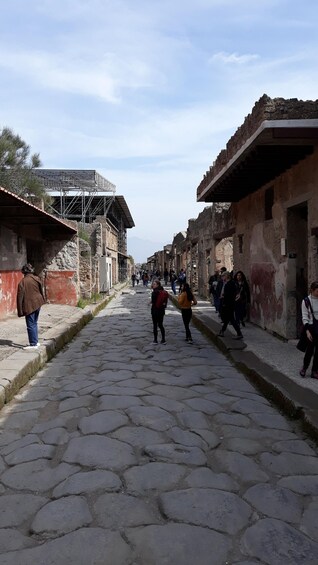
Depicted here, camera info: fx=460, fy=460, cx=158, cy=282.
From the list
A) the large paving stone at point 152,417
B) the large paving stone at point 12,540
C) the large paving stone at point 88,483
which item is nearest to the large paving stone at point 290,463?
the large paving stone at point 152,417

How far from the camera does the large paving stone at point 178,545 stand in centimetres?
226

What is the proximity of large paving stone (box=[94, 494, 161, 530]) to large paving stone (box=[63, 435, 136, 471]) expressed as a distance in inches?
16.9

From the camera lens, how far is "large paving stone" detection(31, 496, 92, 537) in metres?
2.54

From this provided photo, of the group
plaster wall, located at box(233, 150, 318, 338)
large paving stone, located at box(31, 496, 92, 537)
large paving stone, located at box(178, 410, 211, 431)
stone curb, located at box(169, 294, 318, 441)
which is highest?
plaster wall, located at box(233, 150, 318, 338)

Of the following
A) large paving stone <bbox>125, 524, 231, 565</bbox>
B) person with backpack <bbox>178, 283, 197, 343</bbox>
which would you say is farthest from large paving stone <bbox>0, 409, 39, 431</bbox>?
person with backpack <bbox>178, 283, 197, 343</bbox>

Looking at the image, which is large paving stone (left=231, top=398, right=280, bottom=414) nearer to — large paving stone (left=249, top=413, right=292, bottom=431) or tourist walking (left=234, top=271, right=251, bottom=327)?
large paving stone (left=249, top=413, right=292, bottom=431)

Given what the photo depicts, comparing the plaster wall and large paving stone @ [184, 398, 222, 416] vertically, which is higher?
the plaster wall

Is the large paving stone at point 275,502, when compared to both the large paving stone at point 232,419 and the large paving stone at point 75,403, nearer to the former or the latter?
the large paving stone at point 232,419

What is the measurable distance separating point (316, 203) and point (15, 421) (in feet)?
15.8

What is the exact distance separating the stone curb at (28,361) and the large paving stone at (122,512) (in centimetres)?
242

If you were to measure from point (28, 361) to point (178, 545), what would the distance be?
4221mm

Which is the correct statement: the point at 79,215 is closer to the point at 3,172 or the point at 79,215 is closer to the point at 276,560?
the point at 3,172

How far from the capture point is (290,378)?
17.6 feet

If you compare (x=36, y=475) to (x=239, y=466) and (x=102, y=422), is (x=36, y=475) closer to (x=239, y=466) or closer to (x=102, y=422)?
(x=102, y=422)
